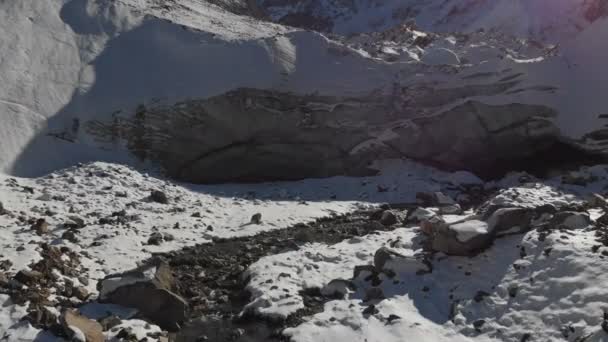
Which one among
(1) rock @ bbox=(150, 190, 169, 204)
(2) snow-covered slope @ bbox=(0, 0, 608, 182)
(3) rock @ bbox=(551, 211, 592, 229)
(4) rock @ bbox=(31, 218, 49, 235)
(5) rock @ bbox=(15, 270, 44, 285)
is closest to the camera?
(5) rock @ bbox=(15, 270, 44, 285)

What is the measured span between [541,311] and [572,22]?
257ft

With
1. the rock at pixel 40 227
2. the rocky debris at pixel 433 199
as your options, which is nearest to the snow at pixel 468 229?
the rocky debris at pixel 433 199

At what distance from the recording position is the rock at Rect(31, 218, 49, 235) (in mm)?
12398

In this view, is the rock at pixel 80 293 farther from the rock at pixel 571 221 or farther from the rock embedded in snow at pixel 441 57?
the rock embedded in snow at pixel 441 57

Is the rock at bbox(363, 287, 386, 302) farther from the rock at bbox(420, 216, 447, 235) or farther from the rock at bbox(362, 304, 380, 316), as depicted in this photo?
the rock at bbox(420, 216, 447, 235)

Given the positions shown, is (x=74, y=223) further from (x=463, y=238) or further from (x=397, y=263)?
(x=463, y=238)

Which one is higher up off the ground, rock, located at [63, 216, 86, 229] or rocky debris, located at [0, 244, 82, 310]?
rock, located at [63, 216, 86, 229]

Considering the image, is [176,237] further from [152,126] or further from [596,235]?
[596,235]

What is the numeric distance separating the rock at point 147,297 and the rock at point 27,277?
1.17 meters

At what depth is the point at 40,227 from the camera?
12.5m

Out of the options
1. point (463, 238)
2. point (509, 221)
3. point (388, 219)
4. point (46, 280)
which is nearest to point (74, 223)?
point (46, 280)

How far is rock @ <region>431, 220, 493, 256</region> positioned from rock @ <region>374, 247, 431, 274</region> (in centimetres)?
75

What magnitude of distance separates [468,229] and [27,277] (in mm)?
9227

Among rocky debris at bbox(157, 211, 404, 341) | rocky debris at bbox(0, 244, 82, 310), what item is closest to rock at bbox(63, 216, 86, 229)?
rocky debris at bbox(0, 244, 82, 310)
